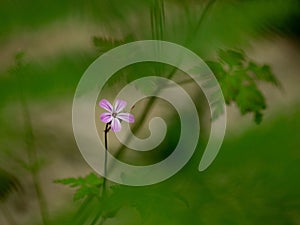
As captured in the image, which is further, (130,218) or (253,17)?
(253,17)

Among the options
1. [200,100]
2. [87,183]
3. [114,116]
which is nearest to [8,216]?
[87,183]

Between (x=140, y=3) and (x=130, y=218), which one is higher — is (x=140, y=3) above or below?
above

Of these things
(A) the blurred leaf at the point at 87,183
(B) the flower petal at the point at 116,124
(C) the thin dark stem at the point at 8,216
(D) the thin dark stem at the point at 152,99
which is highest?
(D) the thin dark stem at the point at 152,99

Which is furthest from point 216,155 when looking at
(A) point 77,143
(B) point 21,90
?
Result: (B) point 21,90

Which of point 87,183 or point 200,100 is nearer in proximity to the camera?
point 87,183

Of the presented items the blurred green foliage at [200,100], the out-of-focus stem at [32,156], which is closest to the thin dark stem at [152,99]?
the blurred green foliage at [200,100]

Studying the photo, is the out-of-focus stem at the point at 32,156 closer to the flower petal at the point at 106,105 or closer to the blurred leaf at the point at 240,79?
the flower petal at the point at 106,105

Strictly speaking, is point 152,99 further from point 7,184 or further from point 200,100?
point 7,184

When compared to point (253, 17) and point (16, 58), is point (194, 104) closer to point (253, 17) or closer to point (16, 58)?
point (253, 17)
